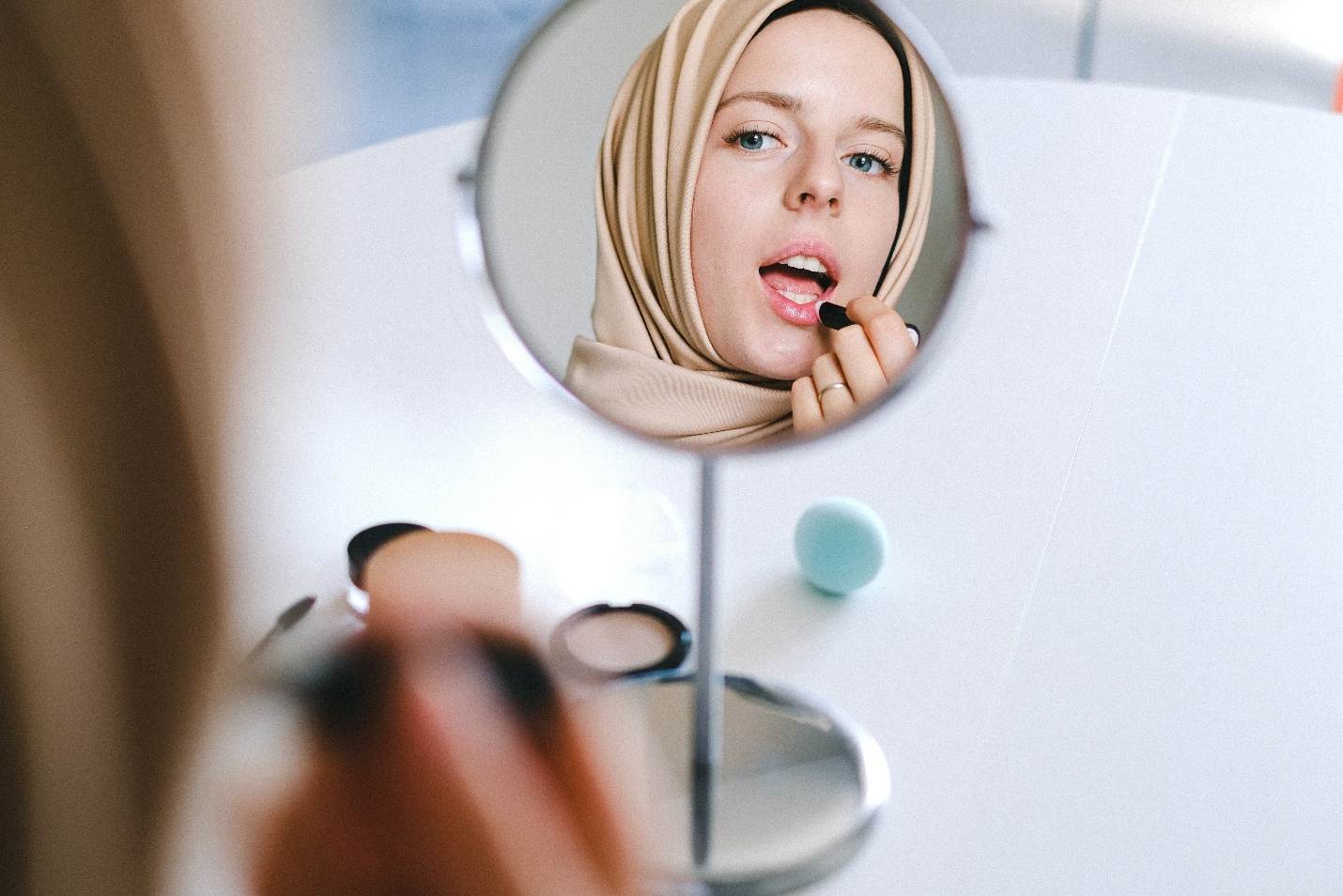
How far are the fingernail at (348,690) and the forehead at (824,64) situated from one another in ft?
0.94

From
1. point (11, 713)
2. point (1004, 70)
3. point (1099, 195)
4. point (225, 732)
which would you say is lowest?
point (11, 713)

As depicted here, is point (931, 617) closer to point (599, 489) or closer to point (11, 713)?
point (599, 489)

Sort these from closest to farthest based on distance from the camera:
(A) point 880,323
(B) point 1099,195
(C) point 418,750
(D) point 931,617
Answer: (C) point 418,750 → (A) point 880,323 → (D) point 931,617 → (B) point 1099,195

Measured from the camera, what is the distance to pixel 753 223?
50cm

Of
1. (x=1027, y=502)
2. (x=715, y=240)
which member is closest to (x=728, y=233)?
(x=715, y=240)

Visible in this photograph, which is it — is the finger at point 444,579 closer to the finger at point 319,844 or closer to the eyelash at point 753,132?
the finger at point 319,844

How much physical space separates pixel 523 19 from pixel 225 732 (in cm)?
195

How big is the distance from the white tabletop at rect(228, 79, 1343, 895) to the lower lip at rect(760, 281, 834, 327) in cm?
6

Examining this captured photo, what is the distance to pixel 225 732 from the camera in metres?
0.51

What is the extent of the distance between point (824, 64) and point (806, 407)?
0.15m

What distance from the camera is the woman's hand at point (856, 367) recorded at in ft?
1.54

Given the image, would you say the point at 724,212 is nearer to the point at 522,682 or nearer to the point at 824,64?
the point at 824,64

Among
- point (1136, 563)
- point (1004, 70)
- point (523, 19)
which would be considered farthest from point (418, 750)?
point (1004, 70)

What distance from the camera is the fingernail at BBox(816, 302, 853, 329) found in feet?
1.61
